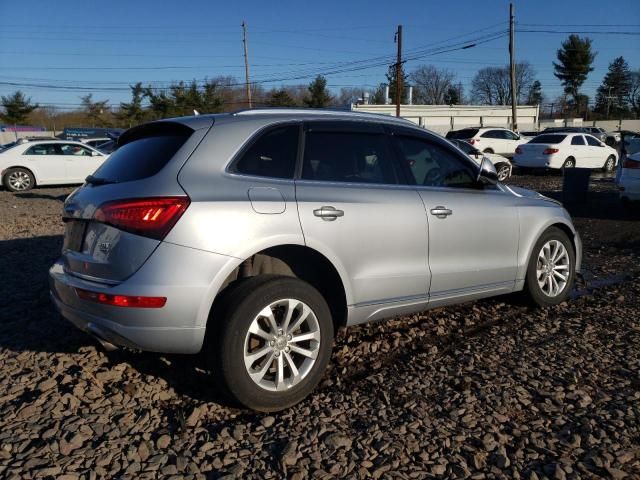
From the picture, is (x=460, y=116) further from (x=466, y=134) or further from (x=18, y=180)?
(x=18, y=180)

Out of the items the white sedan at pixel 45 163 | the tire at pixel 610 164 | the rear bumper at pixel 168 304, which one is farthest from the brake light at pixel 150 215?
the tire at pixel 610 164

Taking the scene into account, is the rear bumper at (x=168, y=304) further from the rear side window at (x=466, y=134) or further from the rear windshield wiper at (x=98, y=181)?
the rear side window at (x=466, y=134)

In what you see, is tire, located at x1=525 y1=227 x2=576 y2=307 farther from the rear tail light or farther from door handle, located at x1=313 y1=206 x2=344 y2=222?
the rear tail light

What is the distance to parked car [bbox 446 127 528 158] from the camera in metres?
23.6

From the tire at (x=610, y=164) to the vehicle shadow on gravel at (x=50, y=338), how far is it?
68.0 feet

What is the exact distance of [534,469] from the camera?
8.33ft

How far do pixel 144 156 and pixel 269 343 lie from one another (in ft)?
4.48

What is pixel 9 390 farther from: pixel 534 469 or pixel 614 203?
pixel 614 203

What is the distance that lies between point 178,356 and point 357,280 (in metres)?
1.49

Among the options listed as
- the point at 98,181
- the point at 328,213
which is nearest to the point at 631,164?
the point at 328,213

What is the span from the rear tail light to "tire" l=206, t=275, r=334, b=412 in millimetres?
8664

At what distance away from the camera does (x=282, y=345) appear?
10.2 ft

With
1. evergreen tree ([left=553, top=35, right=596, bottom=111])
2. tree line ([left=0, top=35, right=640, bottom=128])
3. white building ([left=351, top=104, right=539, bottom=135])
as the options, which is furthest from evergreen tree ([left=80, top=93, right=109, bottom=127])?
evergreen tree ([left=553, top=35, right=596, bottom=111])

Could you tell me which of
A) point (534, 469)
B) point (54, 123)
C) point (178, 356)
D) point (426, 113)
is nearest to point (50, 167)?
point (178, 356)
